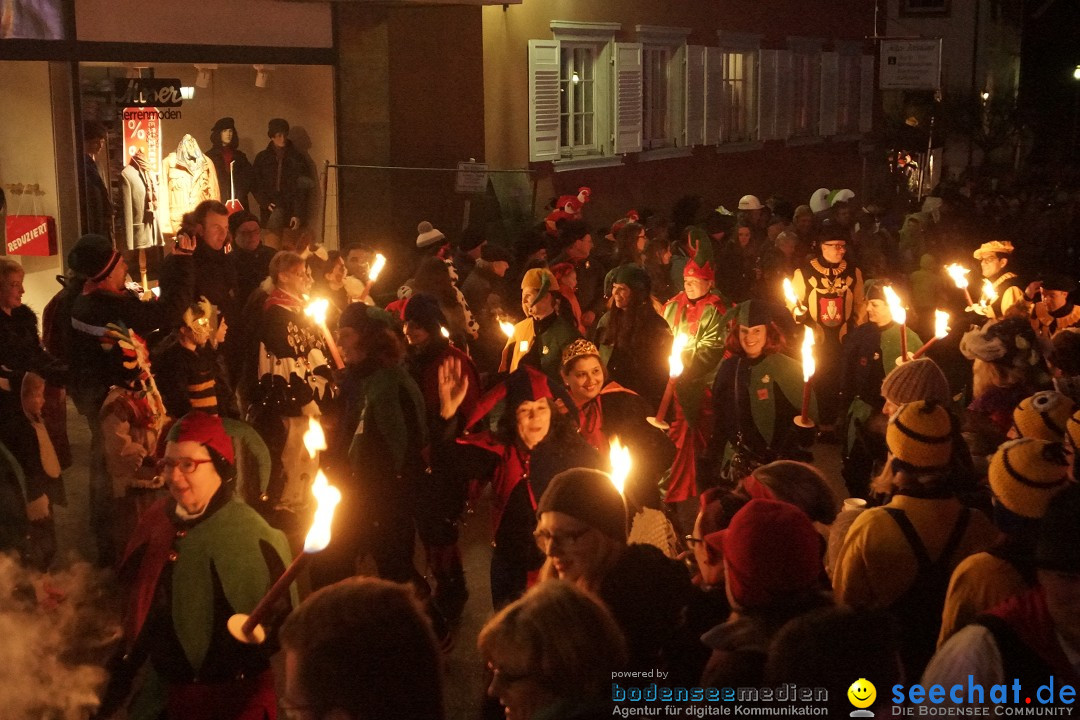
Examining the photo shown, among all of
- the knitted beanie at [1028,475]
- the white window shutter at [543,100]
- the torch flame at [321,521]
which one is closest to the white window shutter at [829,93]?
the white window shutter at [543,100]

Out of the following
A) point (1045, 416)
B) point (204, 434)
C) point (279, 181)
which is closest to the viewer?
point (204, 434)

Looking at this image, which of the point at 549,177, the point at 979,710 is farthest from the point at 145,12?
the point at 979,710

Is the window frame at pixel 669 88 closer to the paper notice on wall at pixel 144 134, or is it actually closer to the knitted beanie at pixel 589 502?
the paper notice on wall at pixel 144 134

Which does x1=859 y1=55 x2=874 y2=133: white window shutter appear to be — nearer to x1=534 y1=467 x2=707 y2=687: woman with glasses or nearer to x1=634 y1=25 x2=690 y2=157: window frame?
x1=634 y1=25 x2=690 y2=157: window frame

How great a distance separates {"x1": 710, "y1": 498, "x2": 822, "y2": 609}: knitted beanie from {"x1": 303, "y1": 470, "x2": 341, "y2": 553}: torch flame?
114cm

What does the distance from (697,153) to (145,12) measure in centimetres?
1171

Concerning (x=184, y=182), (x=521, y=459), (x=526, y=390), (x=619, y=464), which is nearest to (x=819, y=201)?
(x=184, y=182)

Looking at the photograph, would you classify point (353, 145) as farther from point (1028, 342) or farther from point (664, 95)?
point (1028, 342)

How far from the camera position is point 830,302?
37.7 feet

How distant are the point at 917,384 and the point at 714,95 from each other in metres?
17.3

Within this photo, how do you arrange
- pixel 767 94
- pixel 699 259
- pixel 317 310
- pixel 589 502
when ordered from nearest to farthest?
pixel 589 502, pixel 317 310, pixel 699 259, pixel 767 94

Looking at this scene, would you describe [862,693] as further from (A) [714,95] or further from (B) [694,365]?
(A) [714,95]

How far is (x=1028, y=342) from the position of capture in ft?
23.5

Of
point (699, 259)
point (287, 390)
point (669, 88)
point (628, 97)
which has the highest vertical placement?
point (669, 88)
